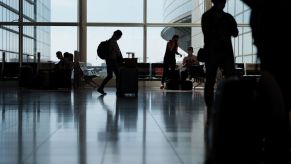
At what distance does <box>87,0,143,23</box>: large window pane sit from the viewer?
2320cm

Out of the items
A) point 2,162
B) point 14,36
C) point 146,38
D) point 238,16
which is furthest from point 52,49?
point 2,162

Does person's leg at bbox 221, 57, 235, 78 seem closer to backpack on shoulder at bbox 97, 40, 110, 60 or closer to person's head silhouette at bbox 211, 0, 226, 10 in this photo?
person's head silhouette at bbox 211, 0, 226, 10

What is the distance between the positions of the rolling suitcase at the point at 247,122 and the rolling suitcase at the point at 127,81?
10.7m

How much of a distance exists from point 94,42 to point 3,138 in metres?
18.3

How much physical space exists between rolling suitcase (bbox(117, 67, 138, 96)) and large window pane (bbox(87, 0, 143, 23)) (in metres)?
10.9

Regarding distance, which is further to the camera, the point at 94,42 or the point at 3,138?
the point at 94,42

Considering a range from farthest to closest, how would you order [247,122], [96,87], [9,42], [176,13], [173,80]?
[176,13] < [9,42] < [96,87] < [173,80] < [247,122]

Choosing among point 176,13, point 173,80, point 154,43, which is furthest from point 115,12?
point 173,80

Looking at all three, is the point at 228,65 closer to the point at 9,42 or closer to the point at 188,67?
the point at 188,67

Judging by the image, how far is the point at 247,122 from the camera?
1637 mm

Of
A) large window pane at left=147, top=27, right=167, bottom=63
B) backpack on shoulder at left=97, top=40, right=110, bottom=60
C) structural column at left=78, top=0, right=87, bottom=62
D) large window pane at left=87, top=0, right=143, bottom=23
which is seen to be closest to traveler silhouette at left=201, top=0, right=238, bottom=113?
backpack on shoulder at left=97, top=40, right=110, bottom=60

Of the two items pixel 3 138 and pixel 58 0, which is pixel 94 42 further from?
pixel 3 138

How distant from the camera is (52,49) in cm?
2486

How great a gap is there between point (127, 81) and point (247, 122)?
36.0ft
